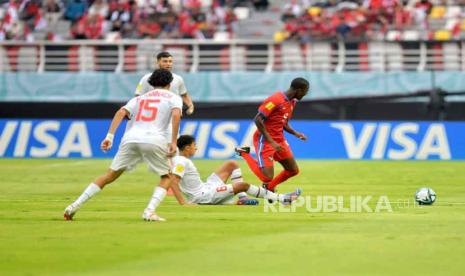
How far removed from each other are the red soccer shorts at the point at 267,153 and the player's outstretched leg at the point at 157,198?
13.2ft

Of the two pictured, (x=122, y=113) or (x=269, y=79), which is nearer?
(x=122, y=113)

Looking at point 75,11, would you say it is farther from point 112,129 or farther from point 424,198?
point 112,129

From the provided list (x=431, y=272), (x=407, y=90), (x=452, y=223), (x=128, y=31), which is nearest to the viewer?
A: (x=431, y=272)

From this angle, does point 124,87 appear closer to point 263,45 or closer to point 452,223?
point 263,45

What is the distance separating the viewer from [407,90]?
1433 inches

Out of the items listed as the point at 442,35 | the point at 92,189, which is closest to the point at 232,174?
the point at 92,189

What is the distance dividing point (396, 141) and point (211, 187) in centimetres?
1510

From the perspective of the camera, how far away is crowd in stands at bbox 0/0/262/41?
125 ft

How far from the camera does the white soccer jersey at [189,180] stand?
637 inches

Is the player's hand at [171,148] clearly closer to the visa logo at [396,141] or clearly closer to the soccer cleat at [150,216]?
the soccer cleat at [150,216]

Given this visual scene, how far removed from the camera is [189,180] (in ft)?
53.8

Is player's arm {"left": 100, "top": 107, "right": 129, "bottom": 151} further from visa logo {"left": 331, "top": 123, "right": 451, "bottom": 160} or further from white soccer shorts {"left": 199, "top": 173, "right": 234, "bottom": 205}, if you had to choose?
visa logo {"left": 331, "top": 123, "right": 451, "bottom": 160}

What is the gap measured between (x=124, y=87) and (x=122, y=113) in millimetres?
24567

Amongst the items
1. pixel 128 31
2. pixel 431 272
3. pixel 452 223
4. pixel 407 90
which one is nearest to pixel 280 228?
pixel 452 223
